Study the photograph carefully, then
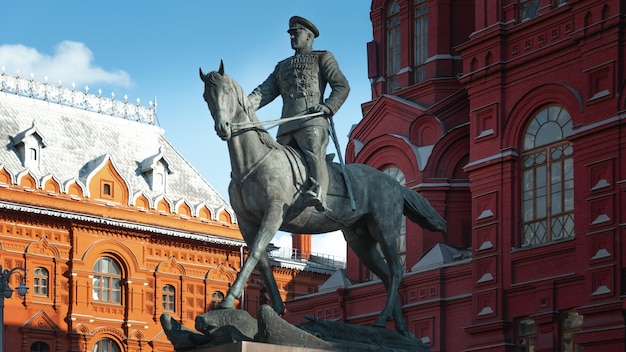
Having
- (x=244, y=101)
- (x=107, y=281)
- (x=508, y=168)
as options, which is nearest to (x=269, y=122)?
(x=244, y=101)

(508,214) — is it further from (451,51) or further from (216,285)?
(216,285)

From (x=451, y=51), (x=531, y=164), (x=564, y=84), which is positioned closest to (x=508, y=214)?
(x=531, y=164)

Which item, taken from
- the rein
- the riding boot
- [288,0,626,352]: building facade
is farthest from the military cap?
[288,0,626,352]: building facade

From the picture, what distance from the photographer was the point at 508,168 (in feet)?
107

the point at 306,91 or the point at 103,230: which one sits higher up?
the point at 103,230

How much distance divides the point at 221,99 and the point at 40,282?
3440cm

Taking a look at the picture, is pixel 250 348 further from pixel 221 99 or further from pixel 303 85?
pixel 303 85

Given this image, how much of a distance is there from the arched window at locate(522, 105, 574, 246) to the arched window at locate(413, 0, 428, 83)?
6.81 meters

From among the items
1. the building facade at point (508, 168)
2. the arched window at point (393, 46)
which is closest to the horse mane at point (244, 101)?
the building facade at point (508, 168)

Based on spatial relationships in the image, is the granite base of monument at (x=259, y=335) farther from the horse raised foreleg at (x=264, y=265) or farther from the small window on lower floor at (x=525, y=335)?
the small window on lower floor at (x=525, y=335)

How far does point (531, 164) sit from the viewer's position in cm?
3225

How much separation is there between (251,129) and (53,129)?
1503 inches

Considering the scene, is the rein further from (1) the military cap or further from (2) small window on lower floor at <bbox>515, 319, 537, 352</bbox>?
(2) small window on lower floor at <bbox>515, 319, 537, 352</bbox>

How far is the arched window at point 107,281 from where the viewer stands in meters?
48.6
